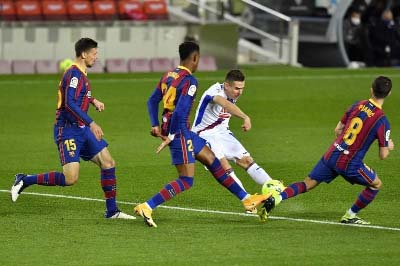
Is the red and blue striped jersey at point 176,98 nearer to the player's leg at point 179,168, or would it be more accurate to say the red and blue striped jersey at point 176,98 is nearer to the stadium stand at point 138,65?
the player's leg at point 179,168

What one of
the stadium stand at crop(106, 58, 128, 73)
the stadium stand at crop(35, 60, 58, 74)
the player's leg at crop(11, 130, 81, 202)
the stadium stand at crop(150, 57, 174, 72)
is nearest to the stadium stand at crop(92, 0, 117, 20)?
the stadium stand at crop(106, 58, 128, 73)

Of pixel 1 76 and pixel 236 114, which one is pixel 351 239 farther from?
pixel 1 76

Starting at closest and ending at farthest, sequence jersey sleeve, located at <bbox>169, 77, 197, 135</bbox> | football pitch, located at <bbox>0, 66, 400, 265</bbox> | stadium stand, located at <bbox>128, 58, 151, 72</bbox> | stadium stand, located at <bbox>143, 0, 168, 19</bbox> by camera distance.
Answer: football pitch, located at <bbox>0, 66, 400, 265</bbox> < jersey sleeve, located at <bbox>169, 77, 197, 135</bbox> < stadium stand, located at <bbox>128, 58, 151, 72</bbox> < stadium stand, located at <bbox>143, 0, 168, 19</bbox>

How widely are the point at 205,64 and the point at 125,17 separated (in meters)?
2.54

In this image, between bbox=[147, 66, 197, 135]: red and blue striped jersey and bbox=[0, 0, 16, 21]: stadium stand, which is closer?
bbox=[147, 66, 197, 135]: red and blue striped jersey

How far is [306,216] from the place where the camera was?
45.2 feet

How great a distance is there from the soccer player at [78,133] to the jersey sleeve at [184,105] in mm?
827

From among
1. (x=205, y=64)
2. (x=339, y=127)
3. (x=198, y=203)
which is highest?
(x=339, y=127)

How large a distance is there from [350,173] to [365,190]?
27cm

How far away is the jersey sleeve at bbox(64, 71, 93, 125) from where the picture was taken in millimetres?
13146

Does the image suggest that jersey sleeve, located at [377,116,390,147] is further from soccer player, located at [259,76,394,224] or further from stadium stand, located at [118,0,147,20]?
stadium stand, located at [118,0,147,20]

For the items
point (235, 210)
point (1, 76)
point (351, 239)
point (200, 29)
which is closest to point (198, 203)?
point (235, 210)

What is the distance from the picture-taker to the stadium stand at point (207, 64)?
31.7 metres

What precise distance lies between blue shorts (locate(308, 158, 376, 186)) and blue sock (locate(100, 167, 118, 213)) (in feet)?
6.87
